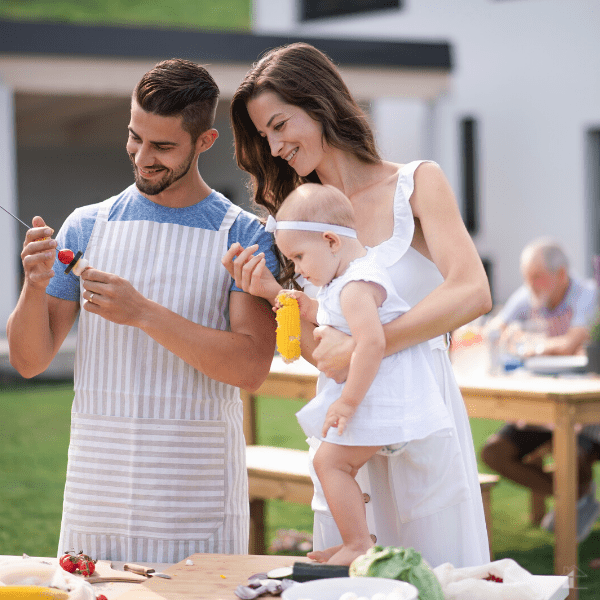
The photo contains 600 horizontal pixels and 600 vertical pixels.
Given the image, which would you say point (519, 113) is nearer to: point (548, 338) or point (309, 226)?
point (548, 338)

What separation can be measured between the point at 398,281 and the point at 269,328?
409 mm

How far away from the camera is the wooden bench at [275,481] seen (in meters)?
3.98

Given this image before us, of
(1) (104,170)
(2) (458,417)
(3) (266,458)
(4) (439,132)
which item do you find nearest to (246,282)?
(2) (458,417)

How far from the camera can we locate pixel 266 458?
4.41 meters

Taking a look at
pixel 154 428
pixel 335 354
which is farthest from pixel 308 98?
pixel 154 428

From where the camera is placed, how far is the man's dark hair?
6.81 feet

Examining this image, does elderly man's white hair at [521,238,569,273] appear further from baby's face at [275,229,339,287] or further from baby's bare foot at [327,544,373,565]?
baby's bare foot at [327,544,373,565]

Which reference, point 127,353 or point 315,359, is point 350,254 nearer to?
point 315,359

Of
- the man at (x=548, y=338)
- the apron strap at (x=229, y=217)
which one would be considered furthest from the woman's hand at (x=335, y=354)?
the man at (x=548, y=338)

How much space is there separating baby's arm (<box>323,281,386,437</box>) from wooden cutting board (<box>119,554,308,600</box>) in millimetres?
306

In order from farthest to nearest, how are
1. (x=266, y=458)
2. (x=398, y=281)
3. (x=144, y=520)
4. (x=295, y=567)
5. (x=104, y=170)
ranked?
(x=104, y=170) < (x=266, y=458) < (x=144, y=520) < (x=398, y=281) < (x=295, y=567)

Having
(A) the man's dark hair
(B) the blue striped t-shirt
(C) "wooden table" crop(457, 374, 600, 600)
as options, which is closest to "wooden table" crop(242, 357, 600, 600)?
(C) "wooden table" crop(457, 374, 600, 600)

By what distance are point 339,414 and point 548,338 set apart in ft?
14.0

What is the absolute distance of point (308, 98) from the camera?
1.98m
